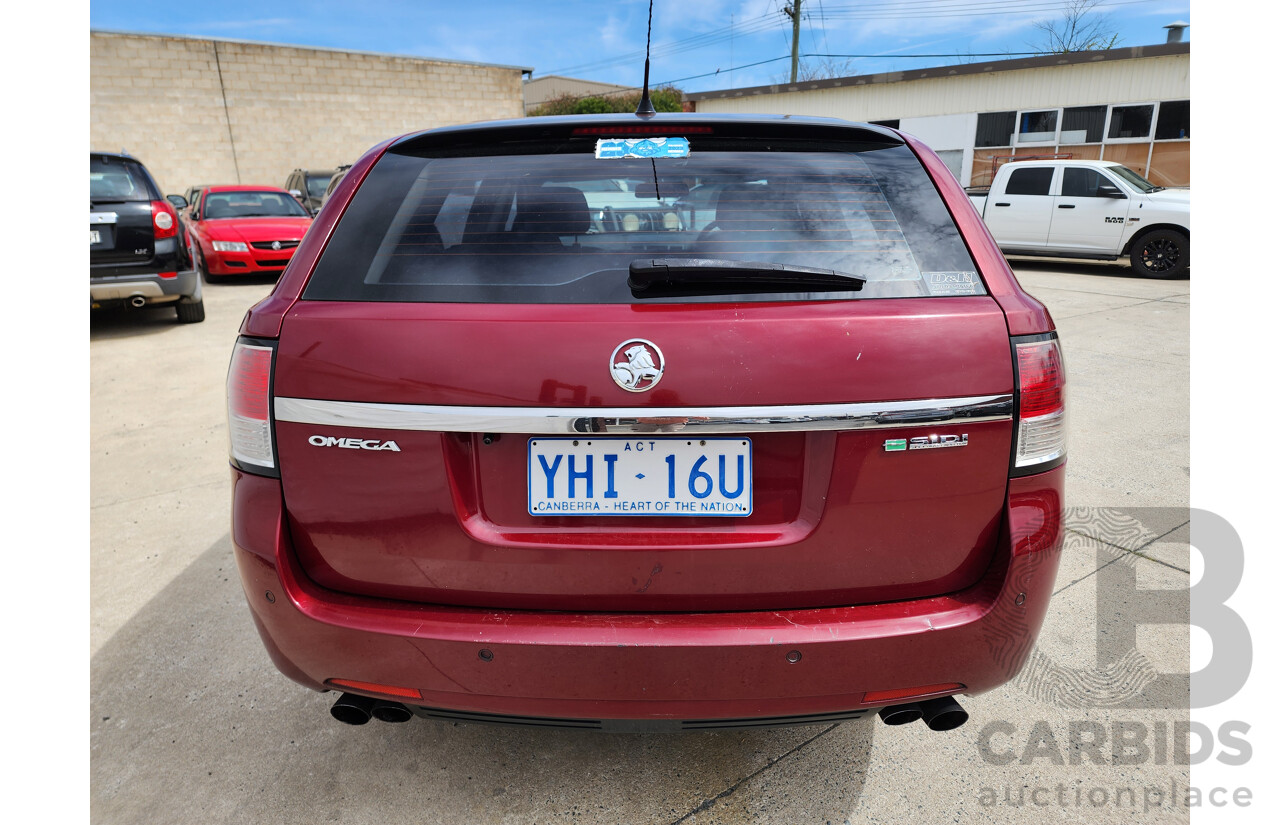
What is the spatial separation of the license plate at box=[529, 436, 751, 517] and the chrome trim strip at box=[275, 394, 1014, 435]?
34mm

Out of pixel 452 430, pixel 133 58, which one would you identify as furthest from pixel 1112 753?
pixel 133 58

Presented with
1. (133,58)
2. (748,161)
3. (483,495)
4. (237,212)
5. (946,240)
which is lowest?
(483,495)

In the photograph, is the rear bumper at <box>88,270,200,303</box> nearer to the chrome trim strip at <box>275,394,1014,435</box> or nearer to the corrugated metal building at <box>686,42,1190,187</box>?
the chrome trim strip at <box>275,394,1014,435</box>

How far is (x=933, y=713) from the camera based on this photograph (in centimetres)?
162

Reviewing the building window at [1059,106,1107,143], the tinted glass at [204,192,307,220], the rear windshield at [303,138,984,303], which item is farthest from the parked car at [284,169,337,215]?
the building window at [1059,106,1107,143]

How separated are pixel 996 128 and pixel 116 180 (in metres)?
20.2

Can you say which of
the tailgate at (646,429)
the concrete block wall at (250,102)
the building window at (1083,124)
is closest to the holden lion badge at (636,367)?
the tailgate at (646,429)

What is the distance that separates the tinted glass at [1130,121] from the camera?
18.1 meters

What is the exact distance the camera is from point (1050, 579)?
1.58 metres

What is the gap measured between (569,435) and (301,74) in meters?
26.8

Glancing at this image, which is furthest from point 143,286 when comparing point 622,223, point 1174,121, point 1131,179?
point 1174,121

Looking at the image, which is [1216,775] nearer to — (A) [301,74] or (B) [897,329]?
(B) [897,329]

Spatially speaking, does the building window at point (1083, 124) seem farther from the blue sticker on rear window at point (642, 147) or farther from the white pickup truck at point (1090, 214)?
the blue sticker on rear window at point (642, 147)

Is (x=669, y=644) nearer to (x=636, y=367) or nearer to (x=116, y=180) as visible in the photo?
(x=636, y=367)
